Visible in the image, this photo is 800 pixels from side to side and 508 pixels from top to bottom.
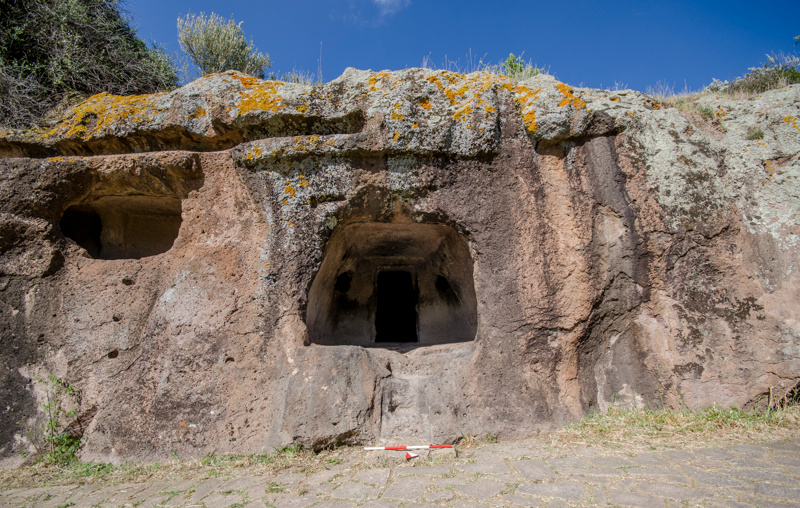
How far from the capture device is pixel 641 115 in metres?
3.75

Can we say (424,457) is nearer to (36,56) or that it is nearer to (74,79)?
(74,79)

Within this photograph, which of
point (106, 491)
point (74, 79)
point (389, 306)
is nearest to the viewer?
point (106, 491)

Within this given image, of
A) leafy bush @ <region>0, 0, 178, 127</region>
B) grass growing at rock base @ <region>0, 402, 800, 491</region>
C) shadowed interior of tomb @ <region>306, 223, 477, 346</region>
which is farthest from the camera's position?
shadowed interior of tomb @ <region>306, 223, 477, 346</region>

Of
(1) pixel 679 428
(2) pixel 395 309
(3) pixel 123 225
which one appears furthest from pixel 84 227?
(1) pixel 679 428

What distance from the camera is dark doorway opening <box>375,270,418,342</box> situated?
6.39 meters

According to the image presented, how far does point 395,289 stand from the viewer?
6.55m

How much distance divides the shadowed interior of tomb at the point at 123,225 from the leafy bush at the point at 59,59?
101 centimetres

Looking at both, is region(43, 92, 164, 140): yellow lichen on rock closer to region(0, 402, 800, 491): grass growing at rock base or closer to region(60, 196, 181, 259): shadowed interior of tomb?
region(60, 196, 181, 259): shadowed interior of tomb

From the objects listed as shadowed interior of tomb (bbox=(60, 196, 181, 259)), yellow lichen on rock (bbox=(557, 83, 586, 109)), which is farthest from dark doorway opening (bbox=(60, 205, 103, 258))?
yellow lichen on rock (bbox=(557, 83, 586, 109))

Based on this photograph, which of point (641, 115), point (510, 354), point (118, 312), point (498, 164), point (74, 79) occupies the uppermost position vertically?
point (74, 79)

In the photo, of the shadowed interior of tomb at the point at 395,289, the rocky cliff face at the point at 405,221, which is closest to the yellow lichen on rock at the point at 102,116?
the rocky cliff face at the point at 405,221

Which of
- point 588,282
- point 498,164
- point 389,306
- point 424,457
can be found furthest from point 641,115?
point 389,306

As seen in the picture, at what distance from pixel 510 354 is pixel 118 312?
3.21 meters

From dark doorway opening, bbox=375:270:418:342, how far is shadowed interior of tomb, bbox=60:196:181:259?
2819 mm
